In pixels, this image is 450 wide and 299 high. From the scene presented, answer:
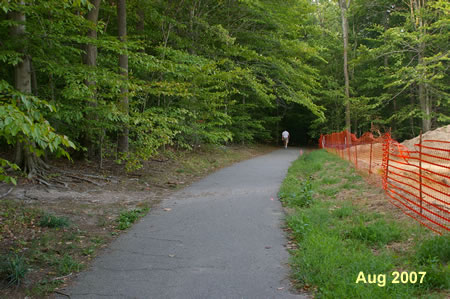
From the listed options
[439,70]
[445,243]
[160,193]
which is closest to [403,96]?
[439,70]

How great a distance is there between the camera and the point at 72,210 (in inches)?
270

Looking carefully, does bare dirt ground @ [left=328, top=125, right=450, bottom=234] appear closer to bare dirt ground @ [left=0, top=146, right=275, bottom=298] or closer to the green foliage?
the green foliage

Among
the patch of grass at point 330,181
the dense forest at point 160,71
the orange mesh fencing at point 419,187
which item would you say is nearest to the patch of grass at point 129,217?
the dense forest at point 160,71

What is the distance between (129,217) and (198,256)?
2464 mm

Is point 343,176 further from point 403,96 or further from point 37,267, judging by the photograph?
point 403,96

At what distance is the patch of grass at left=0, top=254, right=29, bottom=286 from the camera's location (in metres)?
3.94

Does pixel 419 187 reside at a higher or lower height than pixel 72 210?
higher

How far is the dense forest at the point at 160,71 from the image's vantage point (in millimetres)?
8391

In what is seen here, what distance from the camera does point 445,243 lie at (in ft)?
13.0

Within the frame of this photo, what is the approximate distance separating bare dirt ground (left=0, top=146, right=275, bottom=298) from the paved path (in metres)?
0.37

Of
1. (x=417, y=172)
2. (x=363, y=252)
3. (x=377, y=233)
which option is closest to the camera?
(x=363, y=252)

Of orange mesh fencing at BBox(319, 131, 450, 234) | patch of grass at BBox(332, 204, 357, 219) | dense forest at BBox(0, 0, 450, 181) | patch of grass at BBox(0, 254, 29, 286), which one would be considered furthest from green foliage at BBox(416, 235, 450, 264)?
patch of grass at BBox(0, 254, 29, 286)

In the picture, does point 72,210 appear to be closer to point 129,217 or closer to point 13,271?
point 129,217

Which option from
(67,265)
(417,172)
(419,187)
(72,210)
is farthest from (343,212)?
(72,210)
